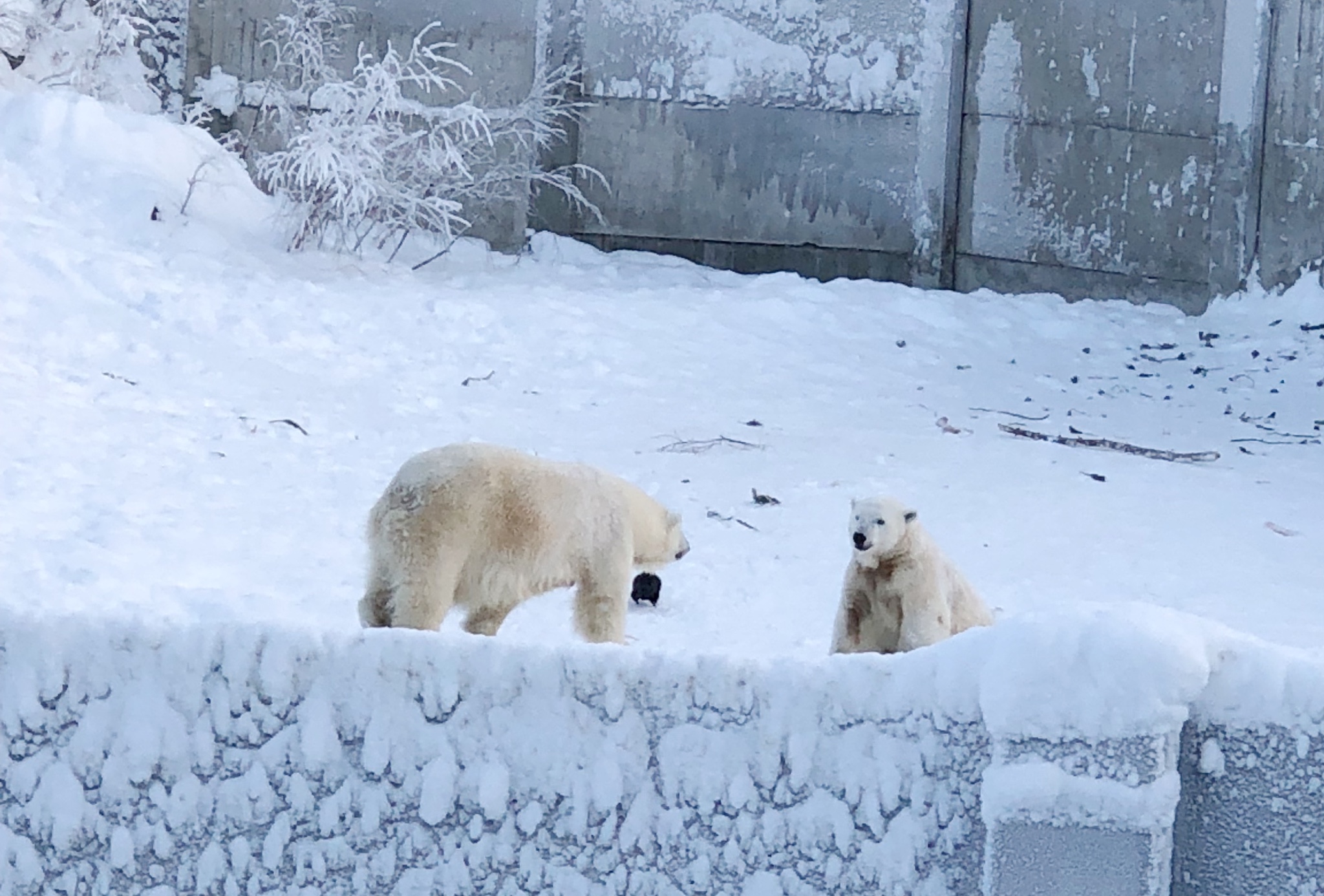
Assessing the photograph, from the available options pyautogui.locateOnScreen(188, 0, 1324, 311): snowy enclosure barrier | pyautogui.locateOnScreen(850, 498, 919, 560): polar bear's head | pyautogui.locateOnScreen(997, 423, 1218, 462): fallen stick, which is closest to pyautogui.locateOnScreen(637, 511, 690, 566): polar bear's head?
pyautogui.locateOnScreen(850, 498, 919, 560): polar bear's head

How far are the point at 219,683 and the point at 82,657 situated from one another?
0.61 feet

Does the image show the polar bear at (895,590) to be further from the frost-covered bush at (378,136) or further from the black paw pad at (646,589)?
the frost-covered bush at (378,136)

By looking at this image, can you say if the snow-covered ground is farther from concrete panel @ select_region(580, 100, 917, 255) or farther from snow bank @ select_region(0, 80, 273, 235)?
concrete panel @ select_region(580, 100, 917, 255)

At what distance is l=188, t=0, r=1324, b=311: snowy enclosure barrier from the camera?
9.88 m

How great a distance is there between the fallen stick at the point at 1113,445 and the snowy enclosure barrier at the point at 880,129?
10.9ft

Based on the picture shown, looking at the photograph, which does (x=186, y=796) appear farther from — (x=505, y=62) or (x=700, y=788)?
(x=505, y=62)

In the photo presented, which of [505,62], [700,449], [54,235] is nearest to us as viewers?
[700,449]

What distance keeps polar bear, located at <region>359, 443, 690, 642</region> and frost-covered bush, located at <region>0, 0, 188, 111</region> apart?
6.19 metres

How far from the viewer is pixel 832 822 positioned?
2154 mm

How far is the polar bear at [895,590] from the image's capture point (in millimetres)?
3609

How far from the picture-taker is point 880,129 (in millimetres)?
10086

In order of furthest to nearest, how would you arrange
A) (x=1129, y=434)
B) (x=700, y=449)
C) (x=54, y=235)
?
(x=54, y=235), (x=1129, y=434), (x=700, y=449)

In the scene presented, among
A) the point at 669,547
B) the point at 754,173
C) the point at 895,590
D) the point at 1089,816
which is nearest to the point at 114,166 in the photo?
the point at 754,173

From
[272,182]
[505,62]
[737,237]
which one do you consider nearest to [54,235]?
[272,182]
